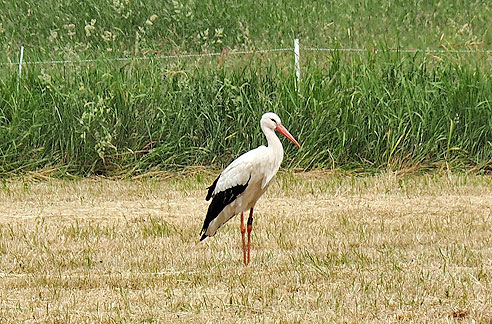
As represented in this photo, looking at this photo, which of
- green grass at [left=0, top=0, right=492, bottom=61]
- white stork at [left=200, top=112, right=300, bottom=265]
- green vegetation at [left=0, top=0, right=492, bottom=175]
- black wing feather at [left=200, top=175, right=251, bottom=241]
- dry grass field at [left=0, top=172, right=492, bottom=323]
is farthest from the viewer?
green grass at [left=0, top=0, right=492, bottom=61]

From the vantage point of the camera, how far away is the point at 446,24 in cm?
1922

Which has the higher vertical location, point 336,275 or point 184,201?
point 336,275

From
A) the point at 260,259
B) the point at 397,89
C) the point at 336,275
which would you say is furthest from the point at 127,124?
the point at 336,275

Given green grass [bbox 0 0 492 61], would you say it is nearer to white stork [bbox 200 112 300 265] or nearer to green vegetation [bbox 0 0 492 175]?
green vegetation [bbox 0 0 492 175]

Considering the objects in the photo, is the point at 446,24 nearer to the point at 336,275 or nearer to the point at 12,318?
the point at 336,275

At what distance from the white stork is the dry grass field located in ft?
0.99

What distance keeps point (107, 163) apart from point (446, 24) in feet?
33.3

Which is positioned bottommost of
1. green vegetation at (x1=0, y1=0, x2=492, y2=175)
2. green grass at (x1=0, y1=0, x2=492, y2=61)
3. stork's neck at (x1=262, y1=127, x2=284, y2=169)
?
green grass at (x1=0, y1=0, x2=492, y2=61)

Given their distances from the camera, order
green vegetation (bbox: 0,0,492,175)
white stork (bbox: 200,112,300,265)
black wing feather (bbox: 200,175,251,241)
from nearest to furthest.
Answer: white stork (bbox: 200,112,300,265) → black wing feather (bbox: 200,175,251,241) → green vegetation (bbox: 0,0,492,175)

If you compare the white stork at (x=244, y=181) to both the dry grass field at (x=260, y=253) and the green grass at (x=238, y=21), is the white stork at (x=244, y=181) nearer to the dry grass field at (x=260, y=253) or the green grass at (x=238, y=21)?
the dry grass field at (x=260, y=253)

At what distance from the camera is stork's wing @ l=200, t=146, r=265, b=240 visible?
7.02m

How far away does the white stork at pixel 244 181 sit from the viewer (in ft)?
23.0

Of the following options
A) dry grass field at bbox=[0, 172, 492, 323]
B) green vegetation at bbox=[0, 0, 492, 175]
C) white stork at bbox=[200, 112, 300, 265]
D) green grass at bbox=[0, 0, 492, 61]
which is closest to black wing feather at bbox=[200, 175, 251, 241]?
white stork at bbox=[200, 112, 300, 265]

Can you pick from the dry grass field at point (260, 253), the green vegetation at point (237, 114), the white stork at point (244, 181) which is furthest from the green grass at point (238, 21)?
the white stork at point (244, 181)
